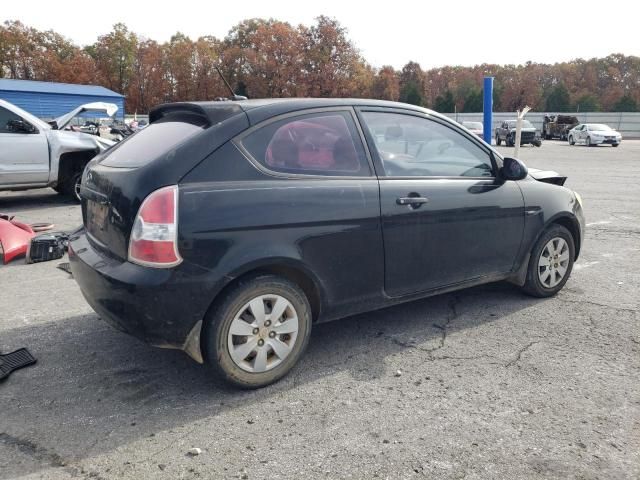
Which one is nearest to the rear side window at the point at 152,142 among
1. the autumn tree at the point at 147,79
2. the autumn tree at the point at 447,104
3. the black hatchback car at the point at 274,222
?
the black hatchback car at the point at 274,222

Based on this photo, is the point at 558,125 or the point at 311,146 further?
the point at 558,125

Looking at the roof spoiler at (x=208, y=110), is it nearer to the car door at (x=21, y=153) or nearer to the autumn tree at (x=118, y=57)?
the car door at (x=21, y=153)

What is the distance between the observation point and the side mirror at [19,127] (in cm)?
908

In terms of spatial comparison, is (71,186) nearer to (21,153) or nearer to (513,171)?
(21,153)

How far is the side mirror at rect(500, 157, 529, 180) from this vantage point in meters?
4.25

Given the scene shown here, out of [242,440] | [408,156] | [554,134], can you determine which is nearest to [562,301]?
[408,156]

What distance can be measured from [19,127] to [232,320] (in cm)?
798

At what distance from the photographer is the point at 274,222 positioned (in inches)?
122

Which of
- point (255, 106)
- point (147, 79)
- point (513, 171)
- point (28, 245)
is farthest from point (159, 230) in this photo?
point (147, 79)

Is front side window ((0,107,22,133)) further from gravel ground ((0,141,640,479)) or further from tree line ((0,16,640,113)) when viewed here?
tree line ((0,16,640,113))

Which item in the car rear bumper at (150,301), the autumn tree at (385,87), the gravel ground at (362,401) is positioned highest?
the autumn tree at (385,87)

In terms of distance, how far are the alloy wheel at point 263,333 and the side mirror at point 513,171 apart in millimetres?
2125

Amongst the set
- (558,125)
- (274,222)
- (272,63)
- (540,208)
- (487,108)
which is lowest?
(540,208)

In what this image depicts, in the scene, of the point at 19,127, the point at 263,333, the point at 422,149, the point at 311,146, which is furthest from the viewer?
the point at 19,127
